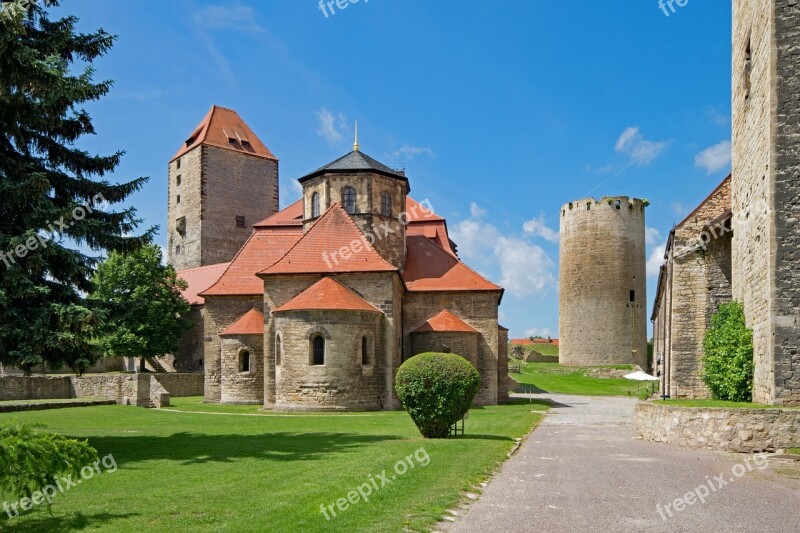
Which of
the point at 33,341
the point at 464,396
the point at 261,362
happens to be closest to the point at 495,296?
the point at 261,362

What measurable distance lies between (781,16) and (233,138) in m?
50.7

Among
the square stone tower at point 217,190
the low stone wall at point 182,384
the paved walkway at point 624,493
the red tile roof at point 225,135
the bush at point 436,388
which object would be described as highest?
the red tile roof at point 225,135

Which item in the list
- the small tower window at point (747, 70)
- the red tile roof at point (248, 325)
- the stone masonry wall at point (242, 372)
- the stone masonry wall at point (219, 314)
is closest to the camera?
the small tower window at point (747, 70)

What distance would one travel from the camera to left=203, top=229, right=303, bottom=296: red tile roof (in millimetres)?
37688

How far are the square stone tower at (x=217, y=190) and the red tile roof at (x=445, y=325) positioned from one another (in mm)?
30036

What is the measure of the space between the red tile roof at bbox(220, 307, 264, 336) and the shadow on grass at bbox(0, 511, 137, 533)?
26506 mm

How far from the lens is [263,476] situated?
11516 mm

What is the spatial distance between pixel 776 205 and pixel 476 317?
20.2 meters

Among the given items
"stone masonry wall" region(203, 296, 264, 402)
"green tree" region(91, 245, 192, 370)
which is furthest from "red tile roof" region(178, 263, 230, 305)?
"stone masonry wall" region(203, 296, 264, 402)

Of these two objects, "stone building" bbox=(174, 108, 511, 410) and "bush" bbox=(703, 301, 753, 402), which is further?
"stone building" bbox=(174, 108, 511, 410)

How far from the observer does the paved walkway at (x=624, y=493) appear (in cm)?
840

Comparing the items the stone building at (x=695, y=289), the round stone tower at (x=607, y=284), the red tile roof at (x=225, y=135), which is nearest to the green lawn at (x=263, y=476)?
the stone building at (x=695, y=289)

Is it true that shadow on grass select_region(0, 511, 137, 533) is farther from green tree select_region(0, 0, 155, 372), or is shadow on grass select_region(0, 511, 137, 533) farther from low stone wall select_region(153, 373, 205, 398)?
low stone wall select_region(153, 373, 205, 398)

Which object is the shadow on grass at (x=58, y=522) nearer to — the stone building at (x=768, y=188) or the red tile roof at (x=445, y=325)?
the stone building at (x=768, y=188)
